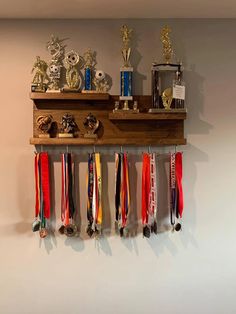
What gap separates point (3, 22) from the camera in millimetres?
2176

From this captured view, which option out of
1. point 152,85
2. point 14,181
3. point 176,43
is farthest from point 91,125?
point 176,43

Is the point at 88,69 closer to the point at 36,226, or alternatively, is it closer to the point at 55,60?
the point at 55,60

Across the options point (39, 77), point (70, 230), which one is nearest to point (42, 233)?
point (70, 230)

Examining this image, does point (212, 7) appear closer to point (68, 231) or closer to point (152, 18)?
point (152, 18)

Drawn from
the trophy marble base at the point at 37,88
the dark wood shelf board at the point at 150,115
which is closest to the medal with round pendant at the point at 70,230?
the dark wood shelf board at the point at 150,115

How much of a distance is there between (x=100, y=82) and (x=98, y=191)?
2.02 ft

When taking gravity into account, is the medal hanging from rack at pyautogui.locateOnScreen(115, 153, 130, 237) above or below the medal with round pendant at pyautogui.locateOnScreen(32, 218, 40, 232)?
Answer: above

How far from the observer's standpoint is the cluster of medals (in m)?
2.14

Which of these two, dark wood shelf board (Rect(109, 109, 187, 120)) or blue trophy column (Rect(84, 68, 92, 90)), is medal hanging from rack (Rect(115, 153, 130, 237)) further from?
blue trophy column (Rect(84, 68, 92, 90))

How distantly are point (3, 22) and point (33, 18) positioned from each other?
0.17 metres

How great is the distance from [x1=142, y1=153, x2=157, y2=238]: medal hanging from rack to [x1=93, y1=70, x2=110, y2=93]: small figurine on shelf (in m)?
0.44

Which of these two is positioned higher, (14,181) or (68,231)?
(14,181)

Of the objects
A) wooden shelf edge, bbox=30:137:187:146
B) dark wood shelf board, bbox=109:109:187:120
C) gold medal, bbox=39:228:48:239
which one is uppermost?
dark wood shelf board, bbox=109:109:187:120

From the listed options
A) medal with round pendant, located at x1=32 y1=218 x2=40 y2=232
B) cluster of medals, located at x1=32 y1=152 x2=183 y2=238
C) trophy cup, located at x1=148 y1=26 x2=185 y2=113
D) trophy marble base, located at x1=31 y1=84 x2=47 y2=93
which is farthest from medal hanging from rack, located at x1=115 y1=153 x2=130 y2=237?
trophy marble base, located at x1=31 y1=84 x2=47 y2=93
